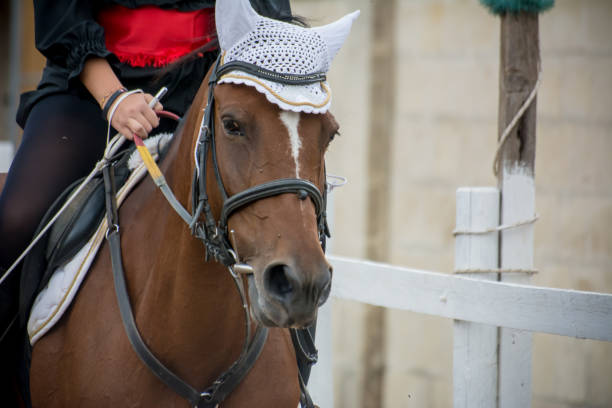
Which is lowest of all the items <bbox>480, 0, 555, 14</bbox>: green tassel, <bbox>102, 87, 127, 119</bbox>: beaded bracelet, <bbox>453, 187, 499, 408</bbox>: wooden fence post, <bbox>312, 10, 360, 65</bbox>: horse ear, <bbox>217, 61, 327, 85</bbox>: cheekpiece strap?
<bbox>453, 187, 499, 408</bbox>: wooden fence post

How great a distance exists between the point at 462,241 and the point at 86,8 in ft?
6.08

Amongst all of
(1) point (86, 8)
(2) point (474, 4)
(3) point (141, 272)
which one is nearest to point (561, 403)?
(2) point (474, 4)

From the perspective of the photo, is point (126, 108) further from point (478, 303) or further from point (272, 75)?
point (478, 303)

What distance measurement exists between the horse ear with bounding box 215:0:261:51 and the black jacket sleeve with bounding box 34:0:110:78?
68 centimetres

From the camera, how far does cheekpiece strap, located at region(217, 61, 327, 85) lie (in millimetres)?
1950

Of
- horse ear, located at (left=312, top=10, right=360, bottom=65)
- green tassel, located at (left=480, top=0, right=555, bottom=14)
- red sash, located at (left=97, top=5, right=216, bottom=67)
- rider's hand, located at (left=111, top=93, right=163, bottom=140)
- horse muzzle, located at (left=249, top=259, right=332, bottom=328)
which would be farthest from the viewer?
green tassel, located at (left=480, top=0, right=555, bottom=14)

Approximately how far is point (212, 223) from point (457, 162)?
3669 mm

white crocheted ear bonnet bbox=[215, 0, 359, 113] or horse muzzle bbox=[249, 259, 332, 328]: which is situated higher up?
white crocheted ear bonnet bbox=[215, 0, 359, 113]

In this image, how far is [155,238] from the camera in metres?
2.38

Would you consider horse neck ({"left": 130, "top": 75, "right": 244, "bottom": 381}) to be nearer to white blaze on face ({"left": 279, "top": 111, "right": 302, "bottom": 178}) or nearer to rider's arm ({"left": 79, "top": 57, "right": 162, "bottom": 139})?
rider's arm ({"left": 79, "top": 57, "right": 162, "bottom": 139})

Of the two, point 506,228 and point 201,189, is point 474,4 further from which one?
point 201,189

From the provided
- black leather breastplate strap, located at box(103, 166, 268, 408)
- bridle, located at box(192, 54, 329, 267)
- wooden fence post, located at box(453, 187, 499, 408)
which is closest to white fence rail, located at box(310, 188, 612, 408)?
wooden fence post, located at box(453, 187, 499, 408)

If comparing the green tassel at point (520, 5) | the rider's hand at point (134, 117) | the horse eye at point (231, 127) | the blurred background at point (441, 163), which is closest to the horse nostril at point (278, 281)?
the horse eye at point (231, 127)

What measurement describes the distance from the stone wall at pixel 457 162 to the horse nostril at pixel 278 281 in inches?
144
